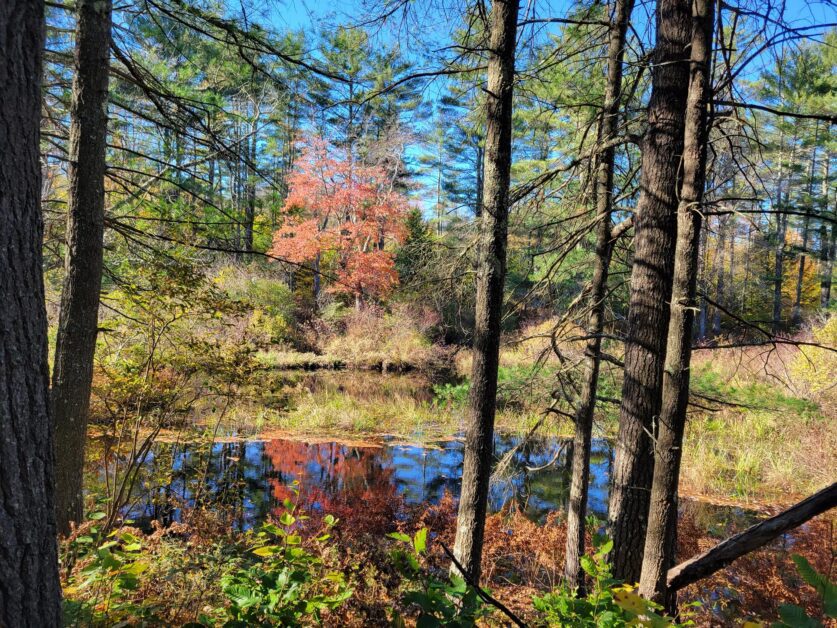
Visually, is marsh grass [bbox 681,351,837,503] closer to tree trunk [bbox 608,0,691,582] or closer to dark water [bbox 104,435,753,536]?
dark water [bbox 104,435,753,536]

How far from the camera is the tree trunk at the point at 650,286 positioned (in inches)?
→ 129

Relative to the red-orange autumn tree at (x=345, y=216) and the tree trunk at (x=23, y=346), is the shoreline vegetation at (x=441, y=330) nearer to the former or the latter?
the tree trunk at (x=23, y=346)

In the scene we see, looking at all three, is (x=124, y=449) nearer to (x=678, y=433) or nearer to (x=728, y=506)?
(x=678, y=433)

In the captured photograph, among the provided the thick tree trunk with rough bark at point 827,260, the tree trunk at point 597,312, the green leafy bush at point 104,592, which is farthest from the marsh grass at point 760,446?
the thick tree trunk with rough bark at point 827,260

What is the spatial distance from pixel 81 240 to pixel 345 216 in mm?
17732

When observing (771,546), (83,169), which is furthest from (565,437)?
(83,169)

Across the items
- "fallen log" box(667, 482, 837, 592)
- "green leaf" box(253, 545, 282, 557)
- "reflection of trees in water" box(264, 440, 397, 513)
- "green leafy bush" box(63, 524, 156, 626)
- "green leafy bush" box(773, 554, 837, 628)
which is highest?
"green leafy bush" box(773, 554, 837, 628)

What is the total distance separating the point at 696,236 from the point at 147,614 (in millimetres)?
3345

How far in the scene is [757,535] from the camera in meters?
1.48

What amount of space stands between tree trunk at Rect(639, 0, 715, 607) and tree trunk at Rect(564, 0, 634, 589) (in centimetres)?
119

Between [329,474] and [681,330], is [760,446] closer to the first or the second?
[329,474]

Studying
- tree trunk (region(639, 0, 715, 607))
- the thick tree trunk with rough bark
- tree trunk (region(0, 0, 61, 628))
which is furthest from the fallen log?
the thick tree trunk with rough bark

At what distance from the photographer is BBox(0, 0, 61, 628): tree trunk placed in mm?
1200

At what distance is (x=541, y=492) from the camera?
796 centimetres
